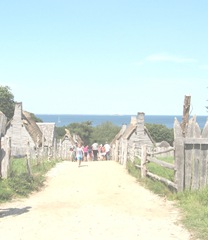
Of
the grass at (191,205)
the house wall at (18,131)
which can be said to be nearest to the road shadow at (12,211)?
the grass at (191,205)

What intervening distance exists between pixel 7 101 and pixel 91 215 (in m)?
60.3

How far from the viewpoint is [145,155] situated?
52.1 ft

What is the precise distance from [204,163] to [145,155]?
4532 millimetres

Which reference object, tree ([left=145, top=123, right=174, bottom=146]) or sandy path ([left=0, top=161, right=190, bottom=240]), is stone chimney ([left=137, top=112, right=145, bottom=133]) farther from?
tree ([left=145, top=123, right=174, bottom=146])

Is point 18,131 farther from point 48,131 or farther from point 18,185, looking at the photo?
point 18,185

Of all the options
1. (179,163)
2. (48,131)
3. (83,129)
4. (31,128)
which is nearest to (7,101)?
(48,131)

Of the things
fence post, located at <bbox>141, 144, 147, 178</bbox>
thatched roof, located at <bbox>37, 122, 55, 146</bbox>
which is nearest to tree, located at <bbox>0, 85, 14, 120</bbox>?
thatched roof, located at <bbox>37, 122, 55, 146</bbox>

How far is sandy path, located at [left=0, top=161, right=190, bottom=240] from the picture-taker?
25.5 feet

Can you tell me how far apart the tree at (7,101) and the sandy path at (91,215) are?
53805 mm

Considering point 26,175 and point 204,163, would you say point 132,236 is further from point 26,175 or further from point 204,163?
point 26,175

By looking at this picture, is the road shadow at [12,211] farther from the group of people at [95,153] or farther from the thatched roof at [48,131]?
the thatched roof at [48,131]

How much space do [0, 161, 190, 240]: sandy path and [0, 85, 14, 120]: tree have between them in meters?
53.8

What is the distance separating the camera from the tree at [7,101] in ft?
216

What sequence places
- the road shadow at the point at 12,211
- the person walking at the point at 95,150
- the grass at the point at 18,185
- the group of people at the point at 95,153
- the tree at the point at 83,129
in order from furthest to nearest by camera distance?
the tree at the point at 83,129 → the person walking at the point at 95,150 → the group of people at the point at 95,153 → the grass at the point at 18,185 → the road shadow at the point at 12,211
